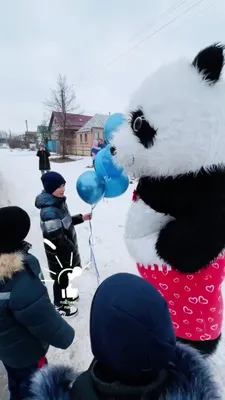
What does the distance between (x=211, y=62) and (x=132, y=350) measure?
55.5 inches

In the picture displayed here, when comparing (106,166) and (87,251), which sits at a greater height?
(106,166)

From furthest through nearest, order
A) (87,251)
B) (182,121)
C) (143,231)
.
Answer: (87,251)
(143,231)
(182,121)

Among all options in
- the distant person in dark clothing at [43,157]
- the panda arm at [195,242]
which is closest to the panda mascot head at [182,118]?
the panda arm at [195,242]

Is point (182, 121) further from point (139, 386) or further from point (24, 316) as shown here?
point (24, 316)

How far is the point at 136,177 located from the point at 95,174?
3.10 feet

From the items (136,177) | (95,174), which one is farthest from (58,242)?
(136,177)

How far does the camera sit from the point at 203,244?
1.48 meters

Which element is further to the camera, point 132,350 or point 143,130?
point 143,130

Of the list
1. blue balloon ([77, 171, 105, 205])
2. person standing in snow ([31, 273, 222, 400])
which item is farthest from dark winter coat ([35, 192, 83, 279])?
person standing in snow ([31, 273, 222, 400])

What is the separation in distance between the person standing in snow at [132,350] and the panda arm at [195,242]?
2.14 ft

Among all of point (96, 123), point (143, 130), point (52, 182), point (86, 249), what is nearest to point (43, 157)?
point (86, 249)

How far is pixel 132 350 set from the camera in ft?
2.58

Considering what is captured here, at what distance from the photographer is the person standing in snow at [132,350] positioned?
0.79 m

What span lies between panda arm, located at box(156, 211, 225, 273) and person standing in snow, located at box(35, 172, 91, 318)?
4.48 feet
